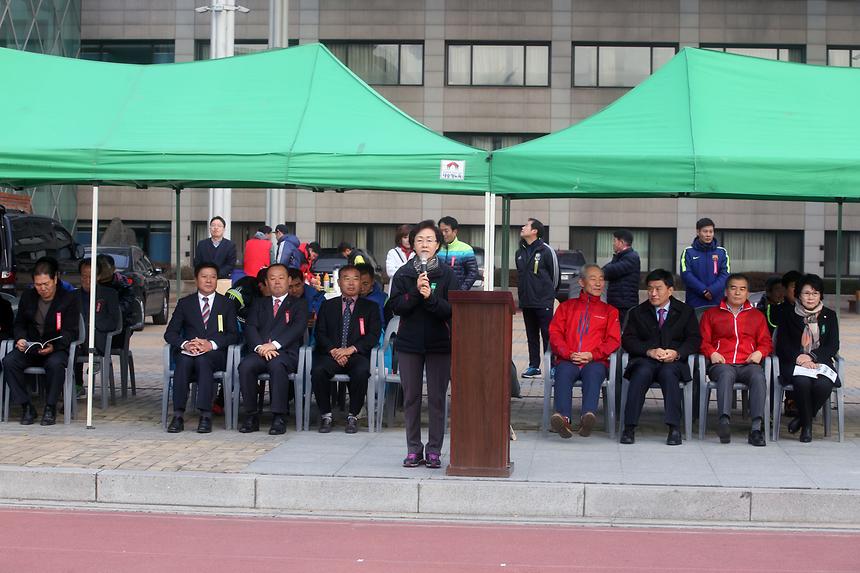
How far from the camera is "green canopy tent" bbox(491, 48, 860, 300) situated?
33.9ft

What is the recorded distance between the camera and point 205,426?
1086 cm

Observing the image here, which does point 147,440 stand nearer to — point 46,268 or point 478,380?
point 46,268

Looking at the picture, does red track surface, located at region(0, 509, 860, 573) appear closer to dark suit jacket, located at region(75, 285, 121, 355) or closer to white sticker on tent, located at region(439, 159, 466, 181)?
white sticker on tent, located at region(439, 159, 466, 181)

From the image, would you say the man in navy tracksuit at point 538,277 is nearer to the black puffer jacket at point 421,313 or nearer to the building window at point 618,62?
the black puffer jacket at point 421,313

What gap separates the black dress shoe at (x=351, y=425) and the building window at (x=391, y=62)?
3130cm

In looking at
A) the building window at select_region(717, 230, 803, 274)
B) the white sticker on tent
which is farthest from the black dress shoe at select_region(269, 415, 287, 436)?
the building window at select_region(717, 230, 803, 274)

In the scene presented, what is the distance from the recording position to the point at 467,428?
8.98 m

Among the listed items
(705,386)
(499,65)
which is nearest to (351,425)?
(705,386)

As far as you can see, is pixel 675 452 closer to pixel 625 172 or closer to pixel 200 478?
pixel 625 172

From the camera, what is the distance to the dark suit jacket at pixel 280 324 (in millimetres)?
11211

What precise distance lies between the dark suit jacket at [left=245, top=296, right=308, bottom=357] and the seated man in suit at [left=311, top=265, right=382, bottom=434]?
0.17 metres

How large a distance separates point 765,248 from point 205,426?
33228 millimetres

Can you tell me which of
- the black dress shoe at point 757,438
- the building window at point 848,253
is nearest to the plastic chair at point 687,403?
the black dress shoe at point 757,438

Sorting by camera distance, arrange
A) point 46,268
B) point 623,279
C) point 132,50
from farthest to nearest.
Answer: point 132,50
point 623,279
point 46,268
